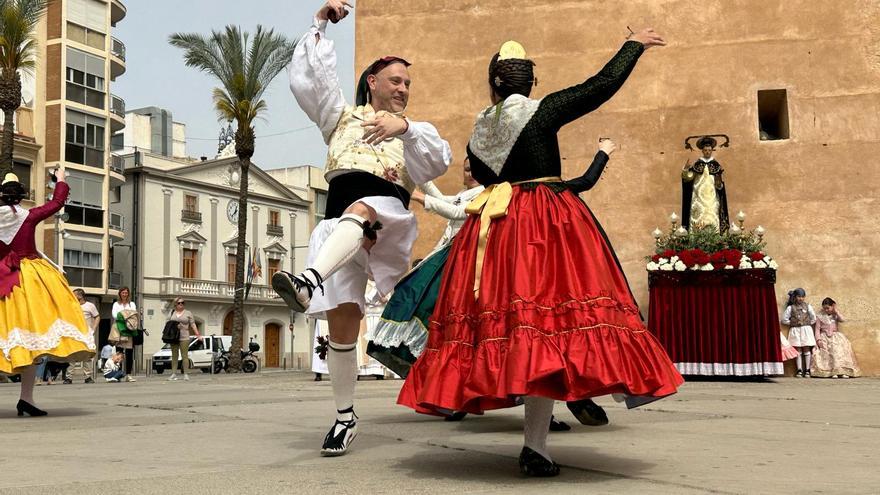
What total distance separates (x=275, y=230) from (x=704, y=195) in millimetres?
43708

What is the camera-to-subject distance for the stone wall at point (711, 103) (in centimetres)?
1391

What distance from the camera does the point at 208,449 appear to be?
410cm

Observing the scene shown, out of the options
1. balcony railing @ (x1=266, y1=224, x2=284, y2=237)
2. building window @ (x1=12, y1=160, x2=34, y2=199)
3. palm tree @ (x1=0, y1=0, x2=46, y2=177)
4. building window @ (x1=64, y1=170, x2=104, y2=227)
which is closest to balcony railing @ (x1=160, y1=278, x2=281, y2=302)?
balcony railing @ (x1=266, y1=224, x2=284, y2=237)

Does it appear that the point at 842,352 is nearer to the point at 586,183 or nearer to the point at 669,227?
the point at 669,227

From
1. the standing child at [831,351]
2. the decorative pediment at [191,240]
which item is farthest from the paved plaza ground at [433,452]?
the decorative pediment at [191,240]

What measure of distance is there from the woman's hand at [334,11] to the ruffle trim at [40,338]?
342cm

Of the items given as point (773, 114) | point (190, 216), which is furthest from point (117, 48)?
point (773, 114)

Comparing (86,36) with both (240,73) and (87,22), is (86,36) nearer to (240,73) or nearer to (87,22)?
(87,22)

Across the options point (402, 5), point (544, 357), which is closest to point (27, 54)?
point (402, 5)

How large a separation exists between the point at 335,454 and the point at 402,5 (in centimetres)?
1266

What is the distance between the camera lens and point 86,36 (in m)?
42.2

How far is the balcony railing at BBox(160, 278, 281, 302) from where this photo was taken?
4725 cm

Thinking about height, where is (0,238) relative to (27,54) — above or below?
below

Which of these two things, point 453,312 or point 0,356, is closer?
point 453,312
